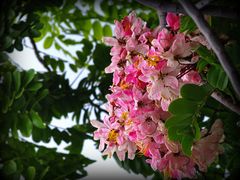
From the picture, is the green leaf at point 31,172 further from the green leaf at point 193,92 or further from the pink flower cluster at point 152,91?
the green leaf at point 193,92

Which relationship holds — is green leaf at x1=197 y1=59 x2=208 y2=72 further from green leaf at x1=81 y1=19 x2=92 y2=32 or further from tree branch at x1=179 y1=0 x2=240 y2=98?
green leaf at x1=81 y1=19 x2=92 y2=32

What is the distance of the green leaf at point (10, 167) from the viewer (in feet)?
2.78

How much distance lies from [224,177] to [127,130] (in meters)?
0.46

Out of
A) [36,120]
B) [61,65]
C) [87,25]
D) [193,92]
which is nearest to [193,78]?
[193,92]

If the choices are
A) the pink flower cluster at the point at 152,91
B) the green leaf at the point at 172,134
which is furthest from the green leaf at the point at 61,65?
the green leaf at the point at 172,134

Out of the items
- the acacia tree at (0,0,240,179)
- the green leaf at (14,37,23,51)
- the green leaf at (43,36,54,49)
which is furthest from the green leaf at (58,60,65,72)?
the green leaf at (14,37,23,51)

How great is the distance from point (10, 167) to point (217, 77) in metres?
0.60

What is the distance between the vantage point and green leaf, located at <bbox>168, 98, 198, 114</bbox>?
0.43 m

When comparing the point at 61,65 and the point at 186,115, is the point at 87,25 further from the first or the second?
the point at 186,115

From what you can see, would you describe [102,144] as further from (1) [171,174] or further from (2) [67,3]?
(2) [67,3]

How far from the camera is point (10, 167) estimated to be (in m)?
0.85

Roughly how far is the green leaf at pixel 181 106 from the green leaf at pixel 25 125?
0.46 metres

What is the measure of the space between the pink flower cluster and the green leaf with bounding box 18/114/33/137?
35cm

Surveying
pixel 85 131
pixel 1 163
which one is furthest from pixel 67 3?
pixel 1 163
